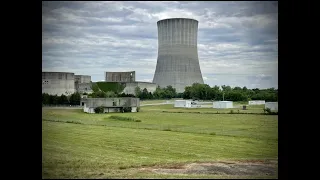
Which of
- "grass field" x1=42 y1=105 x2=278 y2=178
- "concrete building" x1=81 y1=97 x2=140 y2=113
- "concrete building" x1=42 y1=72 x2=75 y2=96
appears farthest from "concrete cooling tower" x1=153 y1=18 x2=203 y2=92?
"concrete building" x1=42 y1=72 x2=75 y2=96

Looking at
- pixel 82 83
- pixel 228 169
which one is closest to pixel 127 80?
pixel 82 83

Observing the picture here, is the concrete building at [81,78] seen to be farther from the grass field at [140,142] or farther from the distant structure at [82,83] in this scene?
the grass field at [140,142]

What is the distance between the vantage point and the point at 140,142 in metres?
5.10

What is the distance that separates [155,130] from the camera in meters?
6.20

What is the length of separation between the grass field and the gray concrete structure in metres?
0.82

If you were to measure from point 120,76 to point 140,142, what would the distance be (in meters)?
2.27

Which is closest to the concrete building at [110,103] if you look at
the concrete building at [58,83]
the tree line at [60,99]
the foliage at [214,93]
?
the tree line at [60,99]

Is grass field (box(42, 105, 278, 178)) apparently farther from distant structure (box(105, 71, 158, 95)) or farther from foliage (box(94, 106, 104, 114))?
distant structure (box(105, 71, 158, 95))

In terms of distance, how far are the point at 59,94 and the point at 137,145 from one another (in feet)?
5.25

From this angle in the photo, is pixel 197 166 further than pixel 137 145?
No

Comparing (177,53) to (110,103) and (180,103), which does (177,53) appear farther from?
(180,103)

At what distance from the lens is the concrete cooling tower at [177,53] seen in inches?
222
